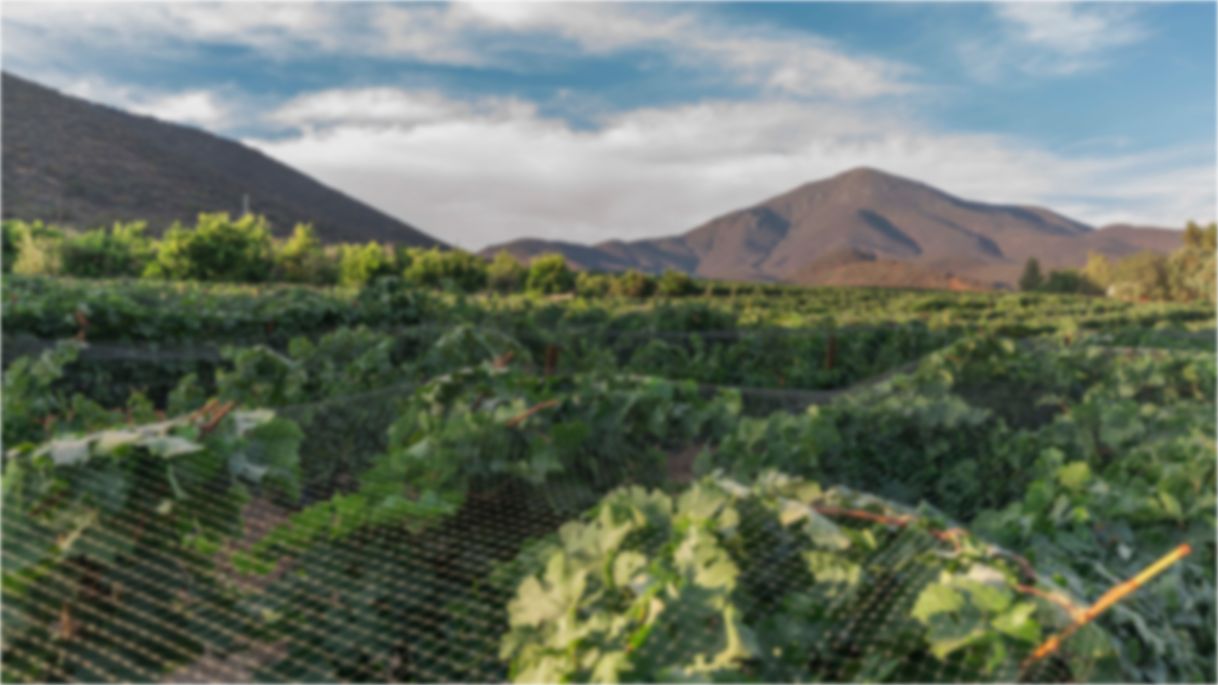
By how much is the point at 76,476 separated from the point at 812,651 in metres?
1.79

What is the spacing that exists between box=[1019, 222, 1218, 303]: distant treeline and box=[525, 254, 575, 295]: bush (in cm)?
2963

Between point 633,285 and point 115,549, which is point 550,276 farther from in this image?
point 115,549

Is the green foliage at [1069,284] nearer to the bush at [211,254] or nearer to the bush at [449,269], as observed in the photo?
the bush at [449,269]

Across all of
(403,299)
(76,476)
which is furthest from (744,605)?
(403,299)

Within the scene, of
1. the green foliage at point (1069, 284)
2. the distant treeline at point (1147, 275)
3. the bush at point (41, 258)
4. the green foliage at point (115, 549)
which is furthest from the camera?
the green foliage at point (1069, 284)

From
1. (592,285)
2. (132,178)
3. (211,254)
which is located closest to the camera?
(211,254)

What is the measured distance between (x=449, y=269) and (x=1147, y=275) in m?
48.6

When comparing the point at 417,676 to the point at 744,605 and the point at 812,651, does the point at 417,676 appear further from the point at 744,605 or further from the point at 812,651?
the point at 812,651

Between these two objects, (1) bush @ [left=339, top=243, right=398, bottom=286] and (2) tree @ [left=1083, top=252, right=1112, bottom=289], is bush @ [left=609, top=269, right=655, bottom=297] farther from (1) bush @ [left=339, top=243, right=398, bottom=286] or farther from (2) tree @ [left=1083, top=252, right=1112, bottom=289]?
(2) tree @ [left=1083, top=252, right=1112, bottom=289]

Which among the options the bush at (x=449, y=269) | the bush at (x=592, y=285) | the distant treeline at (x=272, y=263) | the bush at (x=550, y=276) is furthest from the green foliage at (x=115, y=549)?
the bush at (x=550, y=276)

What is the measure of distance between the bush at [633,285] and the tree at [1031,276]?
44.7 meters

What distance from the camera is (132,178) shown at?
60.2 metres

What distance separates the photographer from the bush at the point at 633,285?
23656mm

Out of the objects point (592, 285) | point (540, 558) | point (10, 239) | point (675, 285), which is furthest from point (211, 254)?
point (540, 558)
